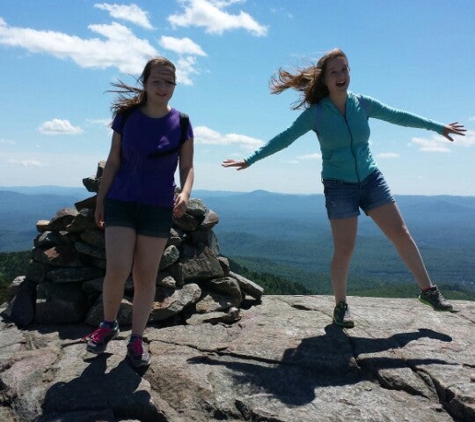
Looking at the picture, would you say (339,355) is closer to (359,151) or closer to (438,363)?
(438,363)

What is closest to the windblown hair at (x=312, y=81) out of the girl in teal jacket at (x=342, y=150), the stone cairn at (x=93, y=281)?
the girl in teal jacket at (x=342, y=150)

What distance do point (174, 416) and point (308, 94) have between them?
4.41m

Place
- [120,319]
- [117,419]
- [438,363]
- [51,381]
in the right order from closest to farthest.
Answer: [117,419] → [51,381] → [438,363] → [120,319]

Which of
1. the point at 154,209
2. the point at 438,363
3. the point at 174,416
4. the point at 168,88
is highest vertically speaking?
the point at 168,88

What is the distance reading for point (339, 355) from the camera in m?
5.70

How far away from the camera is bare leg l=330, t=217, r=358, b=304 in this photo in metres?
6.21

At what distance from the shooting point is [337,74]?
5.97 m

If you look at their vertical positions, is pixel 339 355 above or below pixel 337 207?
below

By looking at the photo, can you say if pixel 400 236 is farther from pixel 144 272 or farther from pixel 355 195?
pixel 144 272

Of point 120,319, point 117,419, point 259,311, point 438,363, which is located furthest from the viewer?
point 259,311

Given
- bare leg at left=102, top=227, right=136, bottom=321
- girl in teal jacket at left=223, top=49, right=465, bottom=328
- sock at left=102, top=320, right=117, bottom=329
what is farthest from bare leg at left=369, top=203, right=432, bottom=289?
sock at left=102, top=320, right=117, bottom=329

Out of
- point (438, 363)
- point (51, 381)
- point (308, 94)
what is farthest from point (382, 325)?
point (51, 381)

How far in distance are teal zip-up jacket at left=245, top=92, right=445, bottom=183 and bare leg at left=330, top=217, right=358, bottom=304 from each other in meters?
0.60

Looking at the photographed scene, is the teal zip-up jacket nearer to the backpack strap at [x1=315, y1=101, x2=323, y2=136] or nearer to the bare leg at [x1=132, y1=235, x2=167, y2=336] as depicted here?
the backpack strap at [x1=315, y1=101, x2=323, y2=136]
